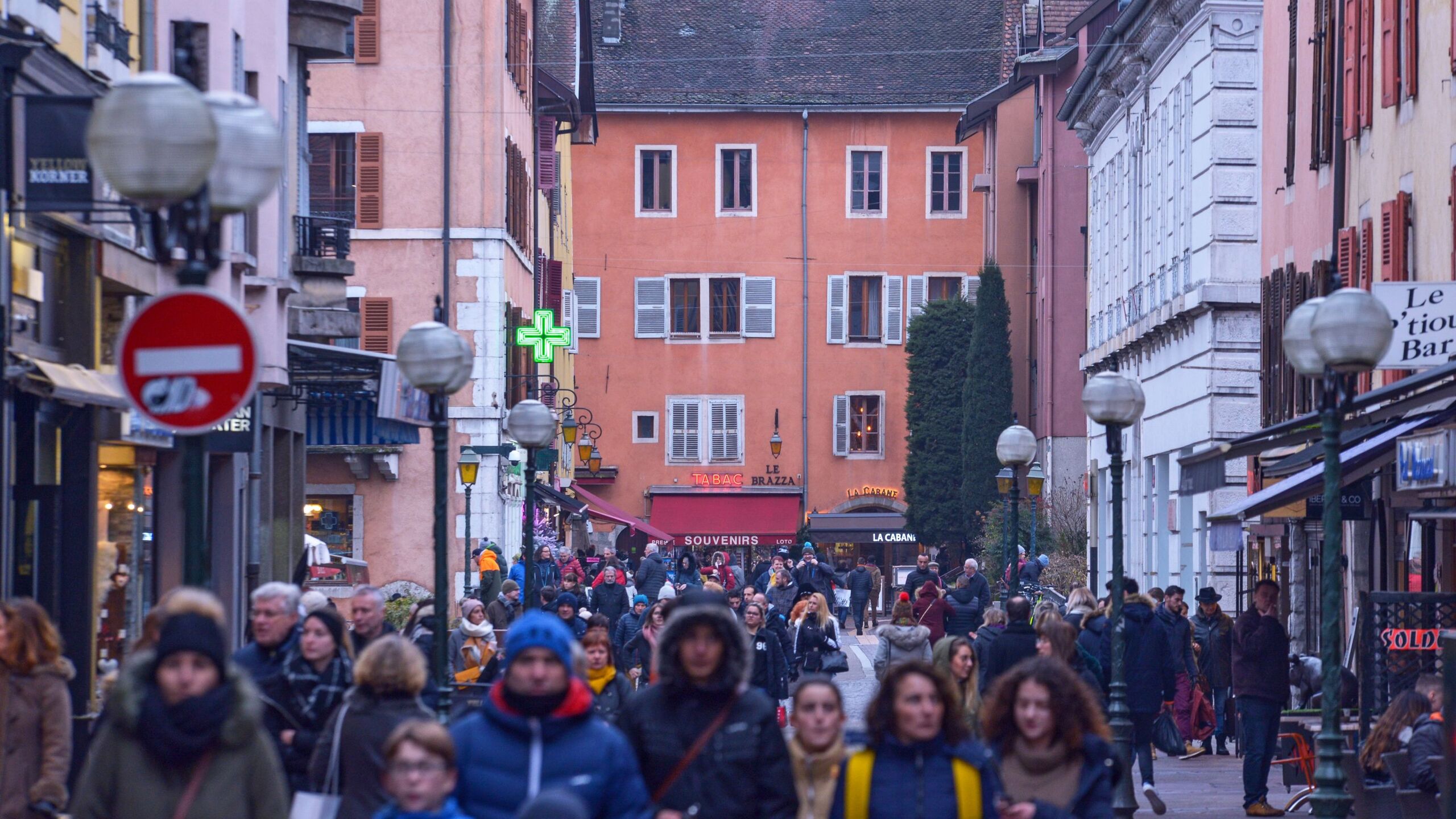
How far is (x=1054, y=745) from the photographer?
843 centimetres

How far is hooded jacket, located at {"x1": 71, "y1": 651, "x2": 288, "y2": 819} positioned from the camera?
22.6 ft

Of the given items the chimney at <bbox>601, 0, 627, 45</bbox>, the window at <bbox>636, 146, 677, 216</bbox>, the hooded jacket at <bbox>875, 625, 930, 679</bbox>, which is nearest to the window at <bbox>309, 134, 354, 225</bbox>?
the hooded jacket at <bbox>875, 625, 930, 679</bbox>

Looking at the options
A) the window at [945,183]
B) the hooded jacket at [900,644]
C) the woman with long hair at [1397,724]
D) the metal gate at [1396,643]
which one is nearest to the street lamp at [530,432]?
the hooded jacket at [900,644]

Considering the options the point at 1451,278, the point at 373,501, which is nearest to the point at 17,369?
the point at 1451,278

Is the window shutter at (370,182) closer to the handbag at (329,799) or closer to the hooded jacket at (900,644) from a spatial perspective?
the hooded jacket at (900,644)

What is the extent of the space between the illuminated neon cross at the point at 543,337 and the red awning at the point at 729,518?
20.3 m

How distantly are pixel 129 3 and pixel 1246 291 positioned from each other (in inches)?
689

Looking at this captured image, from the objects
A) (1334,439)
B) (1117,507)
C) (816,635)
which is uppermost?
(1334,439)

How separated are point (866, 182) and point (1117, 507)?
150ft

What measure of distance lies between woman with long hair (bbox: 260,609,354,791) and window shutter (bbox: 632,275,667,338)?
175ft

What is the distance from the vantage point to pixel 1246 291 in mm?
31641

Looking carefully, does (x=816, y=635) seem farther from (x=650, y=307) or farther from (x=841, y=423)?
(x=650, y=307)

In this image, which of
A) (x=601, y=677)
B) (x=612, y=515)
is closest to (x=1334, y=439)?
(x=601, y=677)

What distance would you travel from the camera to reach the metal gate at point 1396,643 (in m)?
15.5
